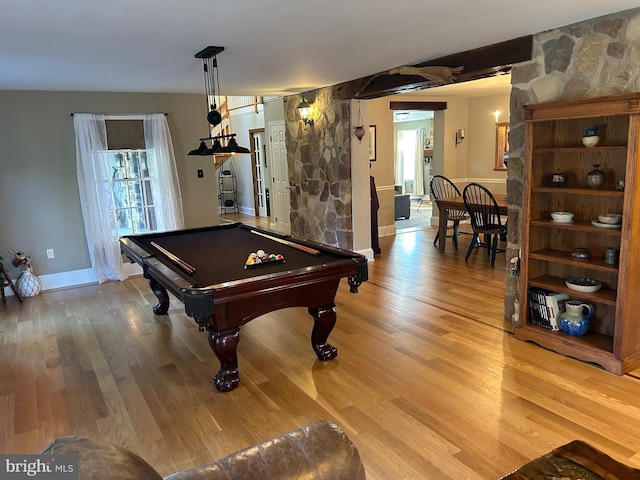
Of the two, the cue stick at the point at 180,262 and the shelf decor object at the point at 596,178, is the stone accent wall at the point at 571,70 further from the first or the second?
the cue stick at the point at 180,262

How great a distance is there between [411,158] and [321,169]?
7.73 metres

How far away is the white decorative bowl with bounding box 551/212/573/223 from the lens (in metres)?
3.23

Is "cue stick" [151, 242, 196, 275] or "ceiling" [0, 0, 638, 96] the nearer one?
"ceiling" [0, 0, 638, 96]

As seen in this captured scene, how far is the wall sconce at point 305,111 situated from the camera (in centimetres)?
633

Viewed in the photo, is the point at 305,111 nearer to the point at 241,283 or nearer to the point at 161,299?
the point at 161,299

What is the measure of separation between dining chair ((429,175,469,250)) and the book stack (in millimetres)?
3126

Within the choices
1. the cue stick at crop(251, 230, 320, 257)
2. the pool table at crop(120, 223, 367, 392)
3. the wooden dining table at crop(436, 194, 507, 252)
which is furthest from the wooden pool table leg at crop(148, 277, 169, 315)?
the wooden dining table at crop(436, 194, 507, 252)

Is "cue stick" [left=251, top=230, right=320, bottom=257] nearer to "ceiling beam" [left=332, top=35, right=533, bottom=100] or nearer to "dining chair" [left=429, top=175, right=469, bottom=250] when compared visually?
"ceiling beam" [left=332, top=35, right=533, bottom=100]

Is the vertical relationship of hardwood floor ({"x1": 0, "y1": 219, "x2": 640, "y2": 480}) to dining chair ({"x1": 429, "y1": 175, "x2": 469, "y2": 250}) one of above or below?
below

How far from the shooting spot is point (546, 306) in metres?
3.39

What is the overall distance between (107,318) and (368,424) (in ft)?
9.75

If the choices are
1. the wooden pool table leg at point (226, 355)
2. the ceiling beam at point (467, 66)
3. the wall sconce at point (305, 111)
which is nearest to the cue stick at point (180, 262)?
the wooden pool table leg at point (226, 355)

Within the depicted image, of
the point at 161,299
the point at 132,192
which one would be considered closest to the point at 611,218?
the point at 161,299

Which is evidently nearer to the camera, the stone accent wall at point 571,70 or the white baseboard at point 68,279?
the stone accent wall at point 571,70
